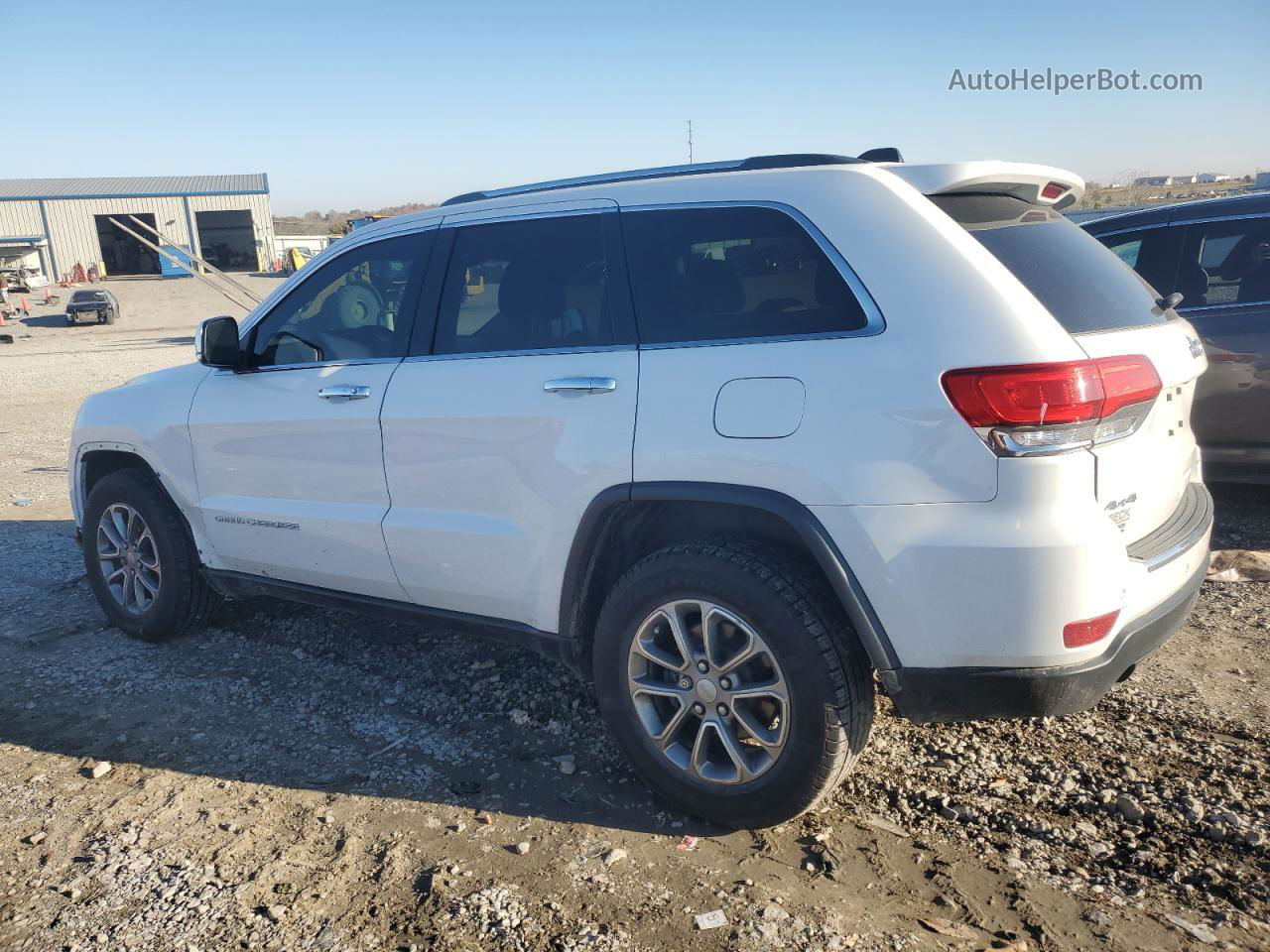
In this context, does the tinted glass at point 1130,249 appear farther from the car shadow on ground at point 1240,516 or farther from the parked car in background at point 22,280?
the parked car in background at point 22,280

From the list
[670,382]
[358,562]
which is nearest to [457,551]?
[358,562]

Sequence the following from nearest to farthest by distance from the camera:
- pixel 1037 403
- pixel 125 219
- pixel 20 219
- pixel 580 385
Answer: pixel 1037 403 → pixel 580 385 → pixel 20 219 → pixel 125 219

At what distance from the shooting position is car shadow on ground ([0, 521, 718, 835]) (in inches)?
134

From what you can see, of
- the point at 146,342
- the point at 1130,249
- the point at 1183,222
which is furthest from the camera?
the point at 146,342

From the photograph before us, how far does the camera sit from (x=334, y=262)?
13.3 ft

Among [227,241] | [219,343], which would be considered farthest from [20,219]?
[219,343]

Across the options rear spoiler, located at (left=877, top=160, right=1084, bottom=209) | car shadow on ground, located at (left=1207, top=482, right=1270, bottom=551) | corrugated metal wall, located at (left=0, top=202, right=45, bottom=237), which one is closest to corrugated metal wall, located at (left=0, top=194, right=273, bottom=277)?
corrugated metal wall, located at (left=0, top=202, right=45, bottom=237)

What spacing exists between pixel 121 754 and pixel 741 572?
8.38 feet

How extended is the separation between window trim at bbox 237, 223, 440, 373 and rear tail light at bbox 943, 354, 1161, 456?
6.92 feet

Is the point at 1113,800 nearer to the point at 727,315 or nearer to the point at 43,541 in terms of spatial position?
the point at 727,315

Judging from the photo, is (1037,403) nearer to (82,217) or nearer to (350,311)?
(350,311)

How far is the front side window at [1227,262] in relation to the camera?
558cm

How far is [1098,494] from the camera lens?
252 cm

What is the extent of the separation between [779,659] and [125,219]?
66.5 m
